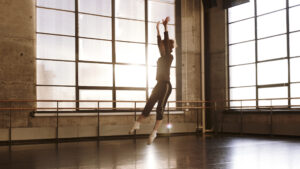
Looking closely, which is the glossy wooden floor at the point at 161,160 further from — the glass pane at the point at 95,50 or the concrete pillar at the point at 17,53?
the glass pane at the point at 95,50

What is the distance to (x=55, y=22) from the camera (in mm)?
9672

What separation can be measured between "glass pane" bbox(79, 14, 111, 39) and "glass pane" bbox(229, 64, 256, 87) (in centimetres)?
423

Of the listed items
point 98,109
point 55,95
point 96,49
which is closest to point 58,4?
point 96,49

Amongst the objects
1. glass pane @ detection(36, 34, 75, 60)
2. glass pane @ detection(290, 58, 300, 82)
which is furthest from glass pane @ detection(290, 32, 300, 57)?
glass pane @ detection(36, 34, 75, 60)

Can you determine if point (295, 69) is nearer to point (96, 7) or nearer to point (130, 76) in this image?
point (130, 76)

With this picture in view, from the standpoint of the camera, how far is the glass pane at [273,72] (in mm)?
9742

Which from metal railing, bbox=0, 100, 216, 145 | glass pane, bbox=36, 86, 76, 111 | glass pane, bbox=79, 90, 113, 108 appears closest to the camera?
metal railing, bbox=0, 100, 216, 145

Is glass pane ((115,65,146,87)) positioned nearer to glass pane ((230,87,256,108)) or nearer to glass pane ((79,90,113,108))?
glass pane ((79,90,113,108))

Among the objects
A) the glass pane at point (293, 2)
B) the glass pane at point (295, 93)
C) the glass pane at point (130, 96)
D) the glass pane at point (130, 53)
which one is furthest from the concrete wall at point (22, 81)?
the glass pane at point (293, 2)

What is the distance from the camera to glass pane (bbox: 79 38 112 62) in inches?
396

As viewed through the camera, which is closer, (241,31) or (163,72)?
(163,72)

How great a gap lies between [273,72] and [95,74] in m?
5.16

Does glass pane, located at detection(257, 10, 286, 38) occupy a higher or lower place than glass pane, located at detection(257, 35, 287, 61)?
higher

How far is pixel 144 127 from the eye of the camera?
10.6 meters
